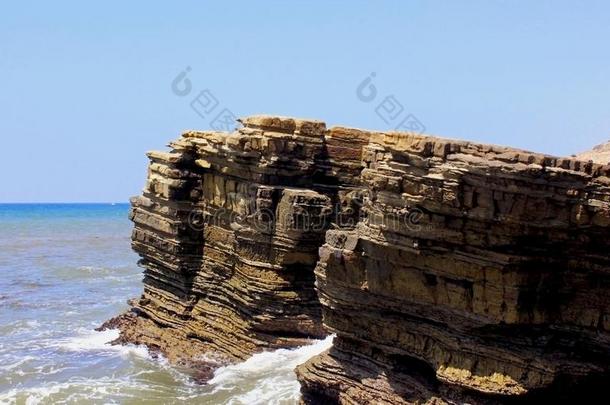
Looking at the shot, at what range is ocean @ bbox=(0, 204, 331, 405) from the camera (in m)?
21.5

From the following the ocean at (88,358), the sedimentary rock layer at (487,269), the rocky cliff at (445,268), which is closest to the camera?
the sedimentary rock layer at (487,269)

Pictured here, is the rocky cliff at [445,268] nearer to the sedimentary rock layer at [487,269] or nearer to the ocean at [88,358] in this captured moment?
the sedimentary rock layer at [487,269]

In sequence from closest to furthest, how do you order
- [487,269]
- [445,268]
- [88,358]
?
[487,269] → [445,268] → [88,358]

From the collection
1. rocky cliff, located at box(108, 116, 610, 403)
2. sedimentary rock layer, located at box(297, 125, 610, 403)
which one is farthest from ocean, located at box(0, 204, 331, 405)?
sedimentary rock layer, located at box(297, 125, 610, 403)

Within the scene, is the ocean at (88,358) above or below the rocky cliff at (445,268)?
below

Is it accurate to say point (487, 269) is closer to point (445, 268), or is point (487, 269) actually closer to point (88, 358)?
point (445, 268)

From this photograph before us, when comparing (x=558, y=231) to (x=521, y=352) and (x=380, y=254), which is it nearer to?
(x=521, y=352)

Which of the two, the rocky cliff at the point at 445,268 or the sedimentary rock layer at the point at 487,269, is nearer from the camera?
the sedimentary rock layer at the point at 487,269

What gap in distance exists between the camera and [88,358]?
26047mm

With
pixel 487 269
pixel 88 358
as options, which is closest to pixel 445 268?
pixel 487 269

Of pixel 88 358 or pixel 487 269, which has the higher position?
pixel 487 269

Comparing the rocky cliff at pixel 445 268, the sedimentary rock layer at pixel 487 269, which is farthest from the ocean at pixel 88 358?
the sedimentary rock layer at pixel 487 269

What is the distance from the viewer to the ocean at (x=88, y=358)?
70.7 ft

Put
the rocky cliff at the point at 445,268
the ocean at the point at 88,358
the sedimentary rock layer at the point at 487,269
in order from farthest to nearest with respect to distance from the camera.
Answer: the ocean at the point at 88,358
the rocky cliff at the point at 445,268
the sedimentary rock layer at the point at 487,269
